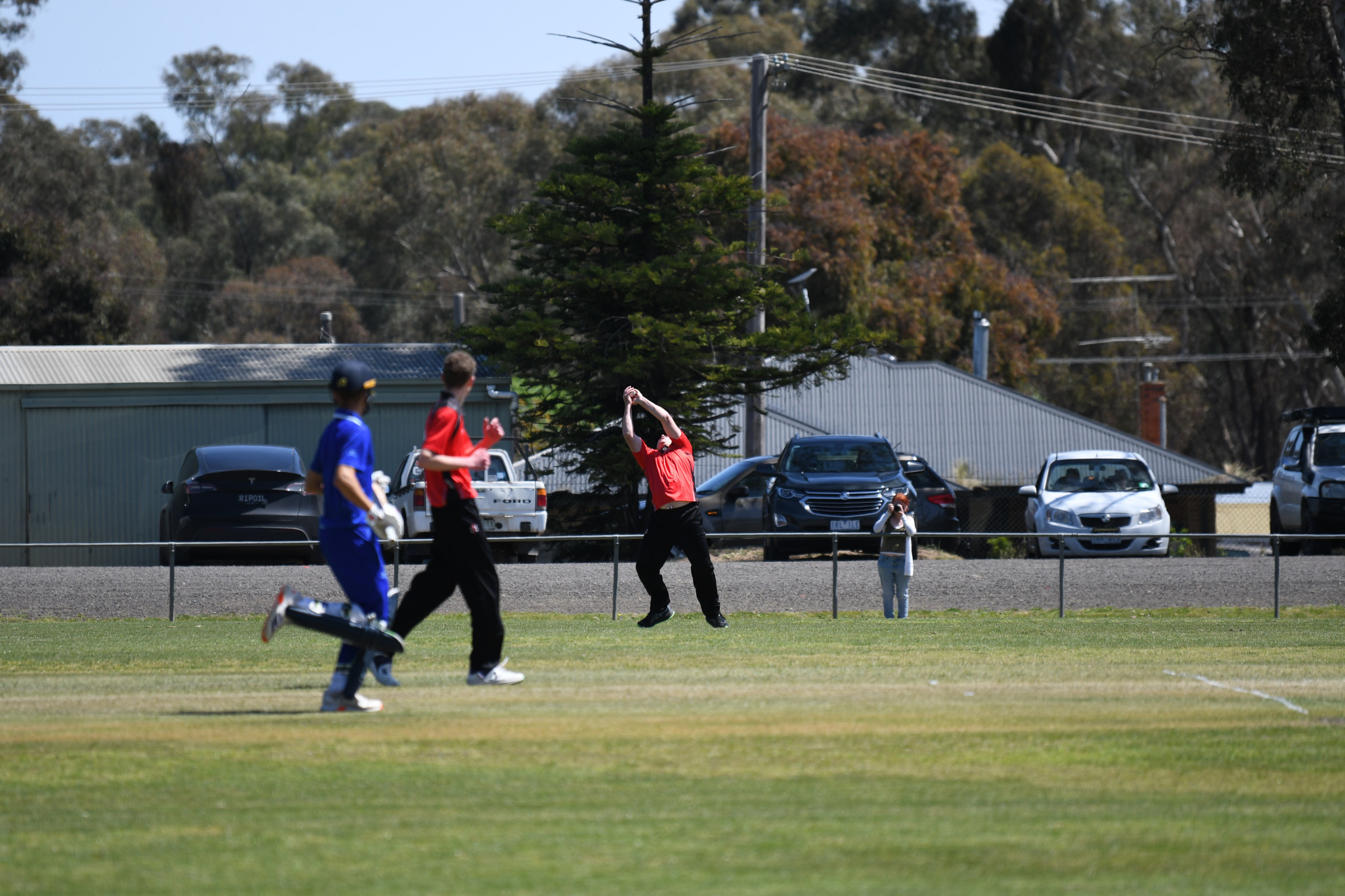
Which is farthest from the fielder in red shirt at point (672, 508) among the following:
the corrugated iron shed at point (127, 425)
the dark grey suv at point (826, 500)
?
the corrugated iron shed at point (127, 425)

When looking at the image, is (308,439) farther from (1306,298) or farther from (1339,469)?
(1306,298)

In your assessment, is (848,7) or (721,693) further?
(848,7)

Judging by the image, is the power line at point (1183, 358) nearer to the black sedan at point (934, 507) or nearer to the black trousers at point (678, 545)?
the black sedan at point (934, 507)

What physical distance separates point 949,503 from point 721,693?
15946 millimetres

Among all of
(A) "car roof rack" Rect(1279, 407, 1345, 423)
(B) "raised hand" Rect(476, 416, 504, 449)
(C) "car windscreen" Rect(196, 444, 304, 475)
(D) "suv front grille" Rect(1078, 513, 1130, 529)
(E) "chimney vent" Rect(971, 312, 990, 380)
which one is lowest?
(D) "suv front grille" Rect(1078, 513, 1130, 529)

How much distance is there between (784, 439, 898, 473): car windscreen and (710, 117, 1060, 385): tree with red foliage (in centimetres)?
2569

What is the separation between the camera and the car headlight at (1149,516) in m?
23.3

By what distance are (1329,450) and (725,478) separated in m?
9.63

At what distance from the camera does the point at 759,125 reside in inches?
1161

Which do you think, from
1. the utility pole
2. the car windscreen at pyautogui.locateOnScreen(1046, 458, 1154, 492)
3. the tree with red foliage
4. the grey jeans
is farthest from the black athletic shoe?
the tree with red foliage

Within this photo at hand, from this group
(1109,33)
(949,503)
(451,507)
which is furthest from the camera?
(1109,33)

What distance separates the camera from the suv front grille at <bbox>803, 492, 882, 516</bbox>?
72.4ft

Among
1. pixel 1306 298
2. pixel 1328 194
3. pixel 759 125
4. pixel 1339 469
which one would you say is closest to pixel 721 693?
pixel 1339 469

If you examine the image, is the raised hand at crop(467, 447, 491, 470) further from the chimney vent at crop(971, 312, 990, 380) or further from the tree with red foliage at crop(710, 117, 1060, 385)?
the tree with red foliage at crop(710, 117, 1060, 385)
